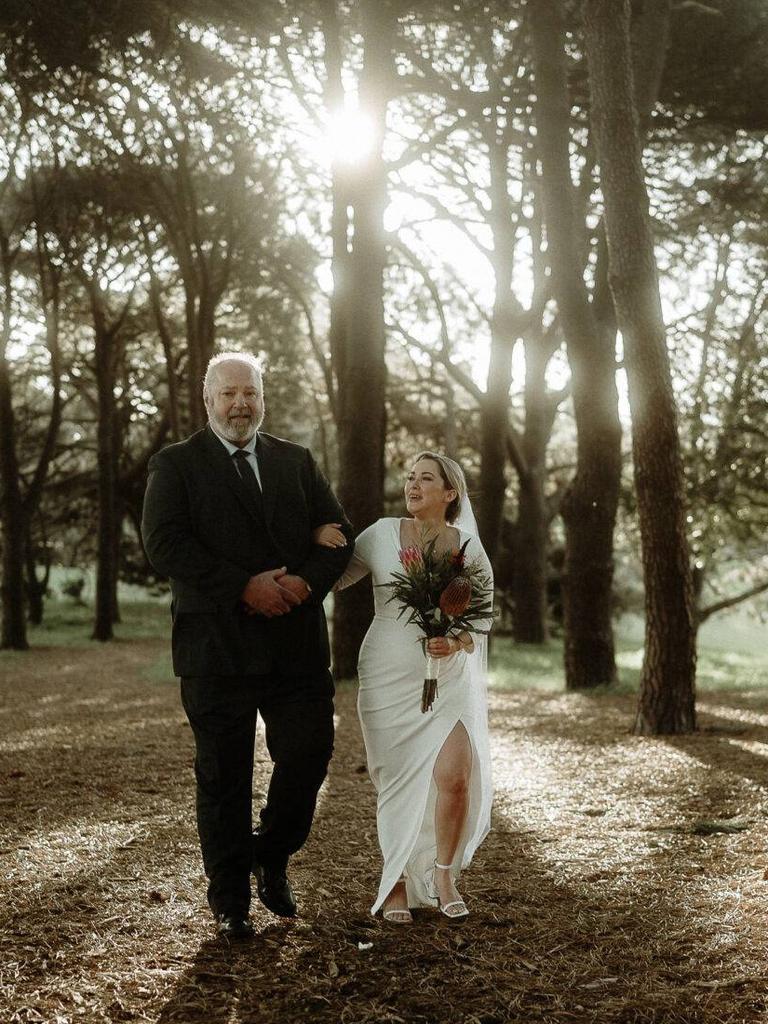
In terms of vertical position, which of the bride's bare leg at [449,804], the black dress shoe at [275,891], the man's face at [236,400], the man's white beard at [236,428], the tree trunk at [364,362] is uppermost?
the tree trunk at [364,362]

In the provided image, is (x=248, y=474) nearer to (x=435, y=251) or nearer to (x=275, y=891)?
(x=275, y=891)

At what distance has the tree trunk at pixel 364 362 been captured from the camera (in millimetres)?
14180

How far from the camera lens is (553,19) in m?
13.2

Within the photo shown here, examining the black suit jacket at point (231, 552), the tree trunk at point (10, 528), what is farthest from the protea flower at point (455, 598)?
the tree trunk at point (10, 528)

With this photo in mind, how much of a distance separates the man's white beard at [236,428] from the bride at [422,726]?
1.79 feet

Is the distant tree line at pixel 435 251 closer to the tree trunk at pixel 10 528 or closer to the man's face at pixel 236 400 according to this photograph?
the tree trunk at pixel 10 528

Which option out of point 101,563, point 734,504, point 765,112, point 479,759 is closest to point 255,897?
point 479,759

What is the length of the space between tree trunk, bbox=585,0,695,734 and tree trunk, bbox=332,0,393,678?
4.31 metres

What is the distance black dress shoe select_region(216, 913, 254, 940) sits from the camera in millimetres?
4738

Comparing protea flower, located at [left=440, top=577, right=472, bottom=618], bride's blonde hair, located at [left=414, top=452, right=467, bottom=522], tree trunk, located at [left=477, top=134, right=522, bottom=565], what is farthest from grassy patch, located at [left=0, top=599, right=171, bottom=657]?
protea flower, located at [left=440, top=577, right=472, bottom=618]

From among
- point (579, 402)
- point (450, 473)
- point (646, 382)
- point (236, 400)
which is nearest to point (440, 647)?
point (450, 473)

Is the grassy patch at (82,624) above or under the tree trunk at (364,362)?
under

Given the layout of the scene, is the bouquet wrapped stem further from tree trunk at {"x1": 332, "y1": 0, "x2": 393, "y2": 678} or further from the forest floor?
tree trunk at {"x1": 332, "y1": 0, "x2": 393, "y2": 678}

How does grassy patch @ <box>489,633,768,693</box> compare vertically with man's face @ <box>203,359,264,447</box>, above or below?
below
